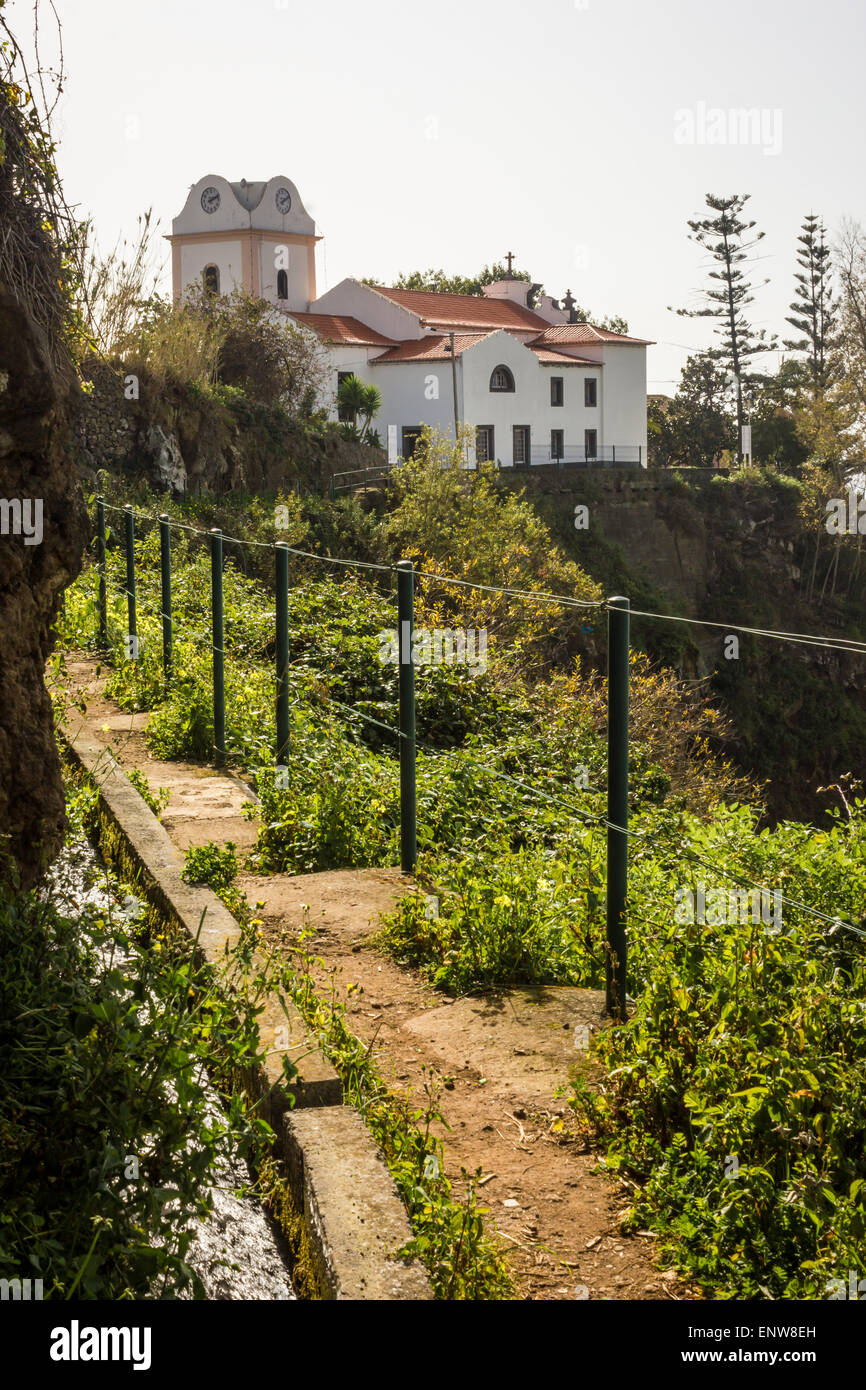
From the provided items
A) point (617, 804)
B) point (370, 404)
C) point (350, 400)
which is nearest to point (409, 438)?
point (370, 404)

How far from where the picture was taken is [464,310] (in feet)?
190

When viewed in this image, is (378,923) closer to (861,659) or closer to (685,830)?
(685,830)

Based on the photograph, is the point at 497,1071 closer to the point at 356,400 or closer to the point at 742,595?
the point at 356,400

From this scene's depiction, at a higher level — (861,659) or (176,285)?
(176,285)

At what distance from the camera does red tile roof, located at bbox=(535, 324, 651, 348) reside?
5775 centimetres

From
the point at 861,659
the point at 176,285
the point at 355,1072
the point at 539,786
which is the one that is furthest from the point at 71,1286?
the point at 176,285

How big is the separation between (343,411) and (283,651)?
39.9 metres

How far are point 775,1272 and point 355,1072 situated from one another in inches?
57.6

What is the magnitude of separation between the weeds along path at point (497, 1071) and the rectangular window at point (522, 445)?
158 ft

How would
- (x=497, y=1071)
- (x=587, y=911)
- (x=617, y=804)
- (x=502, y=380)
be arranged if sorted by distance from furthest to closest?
(x=502, y=380), (x=587, y=911), (x=617, y=804), (x=497, y=1071)

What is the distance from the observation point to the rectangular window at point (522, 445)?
175ft

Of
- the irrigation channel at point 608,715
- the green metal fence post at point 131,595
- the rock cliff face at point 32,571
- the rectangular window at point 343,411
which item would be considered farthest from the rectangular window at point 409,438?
the rock cliff face at point 32,571

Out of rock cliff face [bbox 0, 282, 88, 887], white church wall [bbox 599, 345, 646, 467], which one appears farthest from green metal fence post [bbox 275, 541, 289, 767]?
white church wall [bbox 599, 345, 646, 467]

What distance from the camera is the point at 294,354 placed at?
32.2 metres
